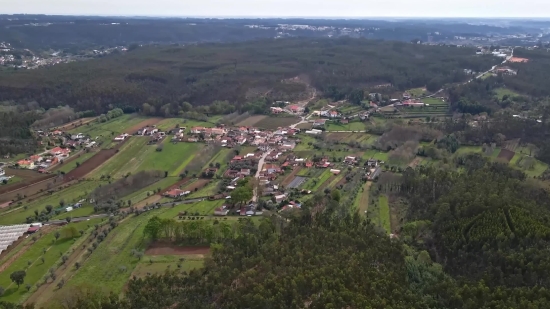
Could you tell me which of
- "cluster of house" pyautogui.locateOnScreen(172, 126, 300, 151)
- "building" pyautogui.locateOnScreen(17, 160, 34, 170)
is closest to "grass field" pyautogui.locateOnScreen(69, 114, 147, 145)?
"cluster of house" pyautogui.locateOnScreen(172, 126, 300, 151)

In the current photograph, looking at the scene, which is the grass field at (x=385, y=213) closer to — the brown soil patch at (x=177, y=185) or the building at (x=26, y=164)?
the brown soil patch at (x=177, y=185)

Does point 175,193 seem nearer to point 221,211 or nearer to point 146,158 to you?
point 221,211

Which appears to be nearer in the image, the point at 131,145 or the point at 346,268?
the point at 346,268

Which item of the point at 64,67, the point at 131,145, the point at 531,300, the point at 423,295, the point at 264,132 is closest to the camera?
the point at 531,300

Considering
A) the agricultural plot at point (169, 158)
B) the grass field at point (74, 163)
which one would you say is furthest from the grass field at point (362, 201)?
the grass field at point (74, 163)

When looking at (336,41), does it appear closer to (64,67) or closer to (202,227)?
(64,67)

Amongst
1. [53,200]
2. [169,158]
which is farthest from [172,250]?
[169,158]

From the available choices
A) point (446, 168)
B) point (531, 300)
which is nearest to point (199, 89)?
point (446, 168)
